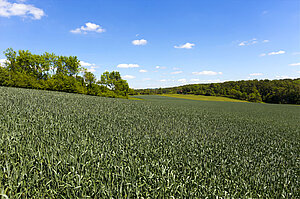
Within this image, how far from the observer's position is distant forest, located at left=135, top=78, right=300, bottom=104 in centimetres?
8651

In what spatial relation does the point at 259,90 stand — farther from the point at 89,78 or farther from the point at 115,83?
the point at 89,78

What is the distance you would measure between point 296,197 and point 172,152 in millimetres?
3431

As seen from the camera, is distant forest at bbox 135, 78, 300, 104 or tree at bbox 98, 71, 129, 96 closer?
tree at bbox 98, 71, 129, 96

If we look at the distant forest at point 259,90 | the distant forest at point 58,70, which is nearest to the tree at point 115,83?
the distant forest at point 58,70

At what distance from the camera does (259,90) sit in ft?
351

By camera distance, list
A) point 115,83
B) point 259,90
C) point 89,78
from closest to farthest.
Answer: point 89,78 → point 115,83 → point 259,90

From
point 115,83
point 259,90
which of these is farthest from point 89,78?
point 259,90

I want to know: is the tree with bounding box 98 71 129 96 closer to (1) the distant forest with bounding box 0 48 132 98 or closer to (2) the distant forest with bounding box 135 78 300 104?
(1) the distant forest with bounding box 0 48 132 98

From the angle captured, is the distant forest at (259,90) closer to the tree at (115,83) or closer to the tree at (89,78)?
the tree at (115,83)

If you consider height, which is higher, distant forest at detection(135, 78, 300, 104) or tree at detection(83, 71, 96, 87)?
tree at detection(83, 71, 96, 87)

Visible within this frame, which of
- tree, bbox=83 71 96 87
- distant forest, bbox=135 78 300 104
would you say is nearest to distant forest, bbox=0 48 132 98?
tree, bbox=83 71 96 87

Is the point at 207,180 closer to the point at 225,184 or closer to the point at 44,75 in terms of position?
the point at 225,184

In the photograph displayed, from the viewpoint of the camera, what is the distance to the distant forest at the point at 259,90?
284 ft

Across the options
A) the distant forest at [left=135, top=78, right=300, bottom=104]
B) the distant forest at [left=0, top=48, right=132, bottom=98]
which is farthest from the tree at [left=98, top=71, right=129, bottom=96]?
the distant forest at [left=135, top=78, right=300, bottom=104]
